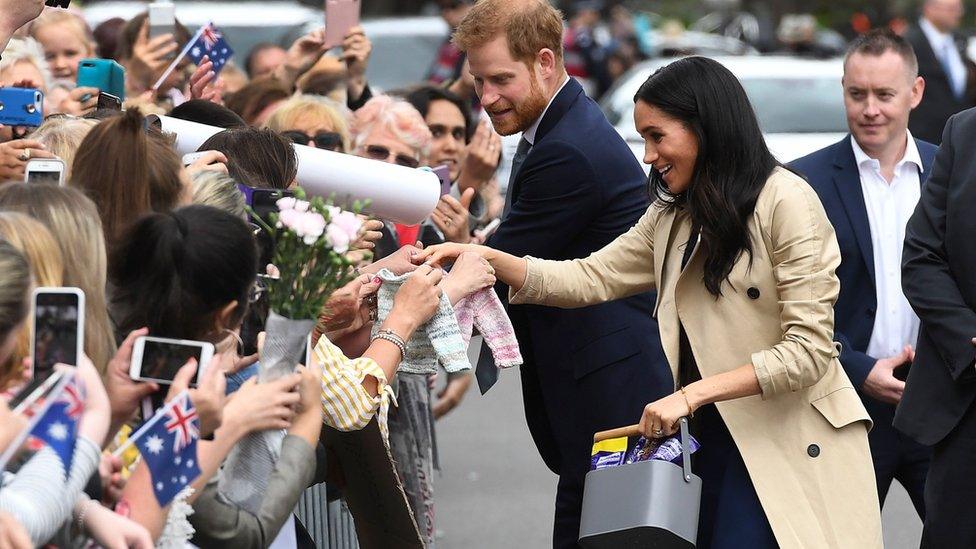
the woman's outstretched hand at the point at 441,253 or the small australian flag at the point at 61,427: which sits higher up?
the small australian flag at the point at 61,427

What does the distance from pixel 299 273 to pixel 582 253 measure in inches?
74.1

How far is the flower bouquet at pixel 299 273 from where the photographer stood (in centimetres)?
288

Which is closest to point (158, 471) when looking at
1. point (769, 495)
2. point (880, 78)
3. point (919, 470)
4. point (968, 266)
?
point (769, 495)

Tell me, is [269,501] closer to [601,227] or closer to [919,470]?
[601,227]

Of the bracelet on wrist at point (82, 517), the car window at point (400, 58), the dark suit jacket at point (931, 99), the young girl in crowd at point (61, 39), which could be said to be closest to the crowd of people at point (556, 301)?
the bracelet on wrist at point (82, 517)

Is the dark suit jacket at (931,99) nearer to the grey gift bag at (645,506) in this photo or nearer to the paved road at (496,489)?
the paved road at (496,489)

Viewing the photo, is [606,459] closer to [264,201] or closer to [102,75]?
[264,201]

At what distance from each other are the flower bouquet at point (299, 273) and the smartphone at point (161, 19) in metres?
4.03

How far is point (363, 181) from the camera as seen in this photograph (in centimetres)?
440

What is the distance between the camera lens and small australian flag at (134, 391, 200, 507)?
104 inches

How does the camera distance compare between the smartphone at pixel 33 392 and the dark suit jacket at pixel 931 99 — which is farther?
the dark suit jacket at pixel 931 99

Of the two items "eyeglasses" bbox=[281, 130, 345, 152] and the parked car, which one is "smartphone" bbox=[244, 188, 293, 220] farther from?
the parked car

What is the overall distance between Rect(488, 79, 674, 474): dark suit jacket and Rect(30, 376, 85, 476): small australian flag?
2.23 meters

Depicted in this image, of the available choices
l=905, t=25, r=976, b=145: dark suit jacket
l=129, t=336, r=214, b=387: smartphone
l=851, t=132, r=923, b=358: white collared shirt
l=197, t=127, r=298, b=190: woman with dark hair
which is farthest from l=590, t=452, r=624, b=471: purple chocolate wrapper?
l=905, t=25, r=976, b=145: dark suit jacket
